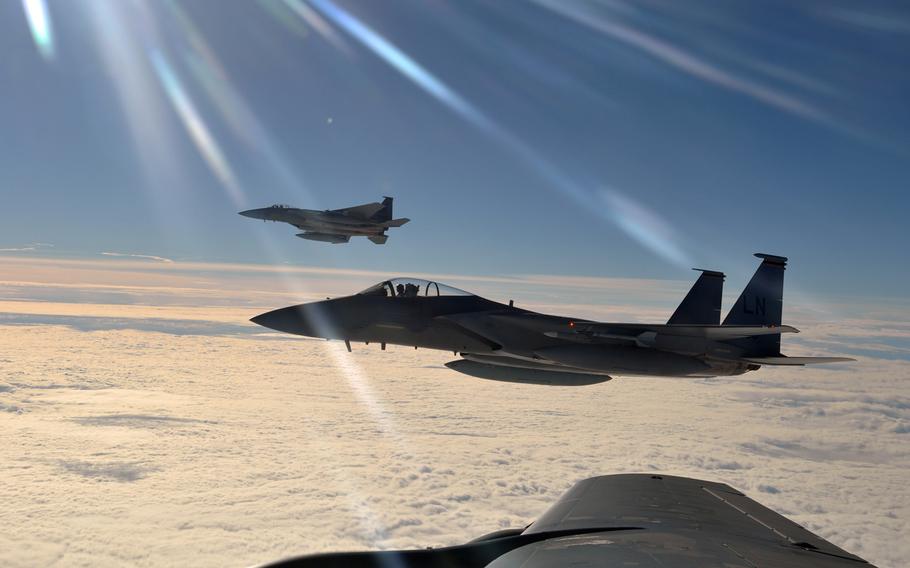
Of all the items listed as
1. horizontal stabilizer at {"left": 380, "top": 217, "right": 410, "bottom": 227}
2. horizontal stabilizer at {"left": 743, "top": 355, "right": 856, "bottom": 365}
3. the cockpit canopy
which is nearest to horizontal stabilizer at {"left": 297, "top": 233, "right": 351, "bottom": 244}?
horizontal stabilizer at {"left": 380, "top": 217, "right": 410, "bottom": 227}

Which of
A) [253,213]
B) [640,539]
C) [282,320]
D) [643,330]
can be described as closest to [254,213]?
[253,213]

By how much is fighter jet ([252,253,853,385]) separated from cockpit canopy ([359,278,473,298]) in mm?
38

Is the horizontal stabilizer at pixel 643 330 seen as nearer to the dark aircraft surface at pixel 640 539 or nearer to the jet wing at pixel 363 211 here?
the dark aircraft surface at pixel 640 539

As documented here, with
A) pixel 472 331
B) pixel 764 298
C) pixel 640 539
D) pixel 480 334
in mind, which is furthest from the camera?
pixel 764 298

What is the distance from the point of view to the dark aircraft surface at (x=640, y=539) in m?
3.88

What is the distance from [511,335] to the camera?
20.5 metres

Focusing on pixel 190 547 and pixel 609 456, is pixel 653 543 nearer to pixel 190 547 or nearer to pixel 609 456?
pixel 609 456

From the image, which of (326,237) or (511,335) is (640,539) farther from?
(326,237)

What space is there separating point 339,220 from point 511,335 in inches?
1121

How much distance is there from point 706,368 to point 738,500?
45.1 feet

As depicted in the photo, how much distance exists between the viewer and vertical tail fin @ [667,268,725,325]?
1117 inches

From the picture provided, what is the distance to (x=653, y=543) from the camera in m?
4.16

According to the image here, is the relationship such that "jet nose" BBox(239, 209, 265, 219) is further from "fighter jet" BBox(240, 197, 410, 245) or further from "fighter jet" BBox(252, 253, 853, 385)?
"fighter jet" BBox(252, 253, 853, 385)

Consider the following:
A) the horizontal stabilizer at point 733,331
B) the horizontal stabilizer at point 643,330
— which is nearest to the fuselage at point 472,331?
the horizontal stabilizer at point 643,330
